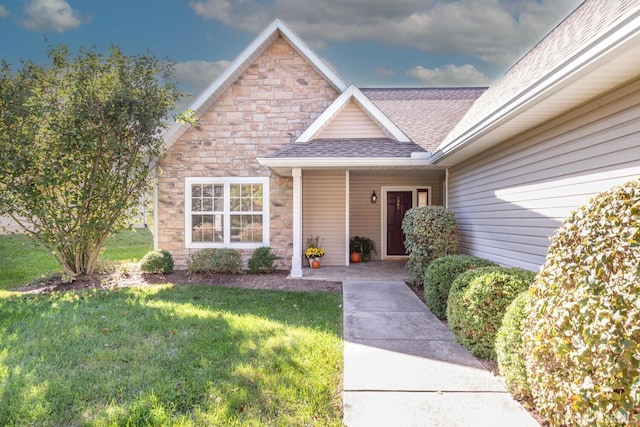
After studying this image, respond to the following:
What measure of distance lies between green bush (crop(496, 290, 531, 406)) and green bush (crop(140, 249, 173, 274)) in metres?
7.81

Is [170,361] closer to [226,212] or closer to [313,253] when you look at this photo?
[313,253]

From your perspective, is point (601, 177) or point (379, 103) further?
point (379, 103)

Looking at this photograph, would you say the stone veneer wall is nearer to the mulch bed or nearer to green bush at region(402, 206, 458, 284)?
the mulch bed

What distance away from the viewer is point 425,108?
11.5m

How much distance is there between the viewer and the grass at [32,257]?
8758 millimetres

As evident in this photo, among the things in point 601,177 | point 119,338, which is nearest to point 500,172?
point 601,177

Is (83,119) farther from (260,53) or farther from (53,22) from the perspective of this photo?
(53,22)

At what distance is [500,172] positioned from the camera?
6078 mm

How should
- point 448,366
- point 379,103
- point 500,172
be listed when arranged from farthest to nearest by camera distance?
point 379,103 → point 500,172 → point 448,366

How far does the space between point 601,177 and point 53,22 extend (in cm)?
1847

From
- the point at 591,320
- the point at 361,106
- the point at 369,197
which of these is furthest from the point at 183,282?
the point at 591,320

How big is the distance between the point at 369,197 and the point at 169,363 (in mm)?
9041

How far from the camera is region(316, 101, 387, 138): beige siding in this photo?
29.8 ft

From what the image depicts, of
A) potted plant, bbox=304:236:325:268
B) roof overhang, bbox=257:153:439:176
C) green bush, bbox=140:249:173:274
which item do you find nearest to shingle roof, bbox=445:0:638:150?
roof overhang, bbox=257:153:439:176
